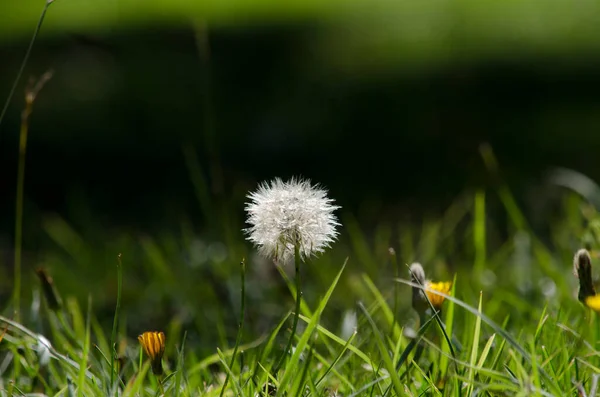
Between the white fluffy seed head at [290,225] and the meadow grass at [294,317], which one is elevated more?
the white fluffy seed head at [290,225]

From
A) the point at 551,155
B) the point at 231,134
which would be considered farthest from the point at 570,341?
the point at 231,134

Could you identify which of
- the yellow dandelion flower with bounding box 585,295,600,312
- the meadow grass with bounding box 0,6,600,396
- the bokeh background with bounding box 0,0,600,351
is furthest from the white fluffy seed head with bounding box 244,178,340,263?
the bokeh background with bounding box 0,0,600,351

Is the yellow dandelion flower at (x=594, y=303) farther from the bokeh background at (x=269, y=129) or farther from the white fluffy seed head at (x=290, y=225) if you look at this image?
the bokeh background at (x=269, y=129)

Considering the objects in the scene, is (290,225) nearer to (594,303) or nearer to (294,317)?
(294,317)

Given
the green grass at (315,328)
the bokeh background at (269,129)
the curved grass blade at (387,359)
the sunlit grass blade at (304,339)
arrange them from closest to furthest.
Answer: the curved grass blade at (387,359) < the sunlit grass blade at (304,339) < the green grass at (315,328) < the bokeh background at (269,129)

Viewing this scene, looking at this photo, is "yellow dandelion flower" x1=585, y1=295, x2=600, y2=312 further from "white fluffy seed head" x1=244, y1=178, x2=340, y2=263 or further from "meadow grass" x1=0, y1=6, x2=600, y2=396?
"white fluffy seed head" x1=244, y1=178, x2=340, y2=263

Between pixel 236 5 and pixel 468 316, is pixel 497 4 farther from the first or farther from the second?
pixel 468 316

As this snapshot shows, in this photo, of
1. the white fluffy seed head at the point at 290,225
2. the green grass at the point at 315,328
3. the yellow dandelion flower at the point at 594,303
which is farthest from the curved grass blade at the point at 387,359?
the yellow dandelion flower at the point at 594,303

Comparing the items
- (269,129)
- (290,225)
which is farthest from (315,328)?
(269,129)
